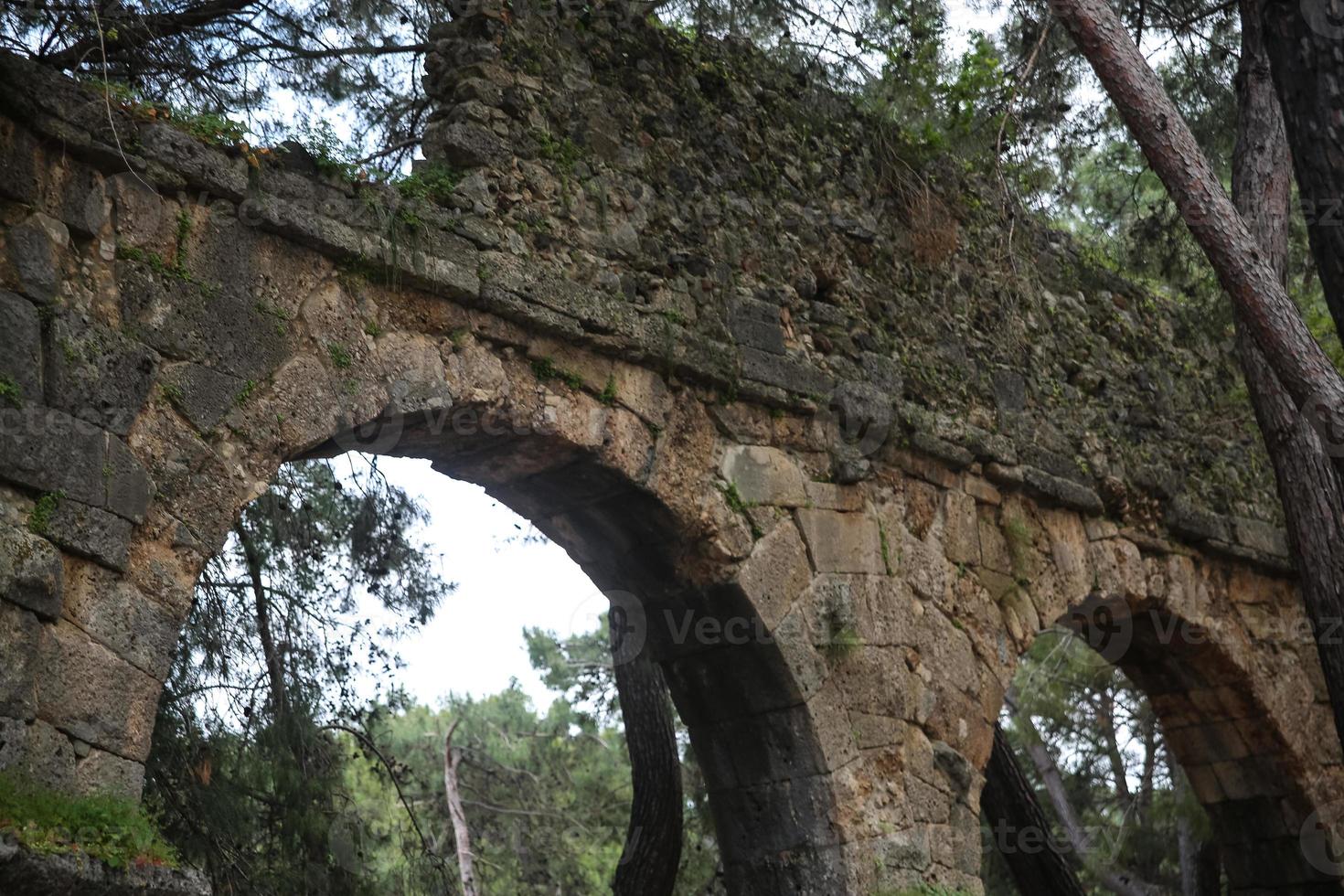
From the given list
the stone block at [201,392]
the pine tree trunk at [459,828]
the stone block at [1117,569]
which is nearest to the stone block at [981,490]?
the stone block at [1117,569]

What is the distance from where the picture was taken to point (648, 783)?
738 cm

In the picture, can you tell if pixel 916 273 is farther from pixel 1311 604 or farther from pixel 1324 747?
pixel 1324 747

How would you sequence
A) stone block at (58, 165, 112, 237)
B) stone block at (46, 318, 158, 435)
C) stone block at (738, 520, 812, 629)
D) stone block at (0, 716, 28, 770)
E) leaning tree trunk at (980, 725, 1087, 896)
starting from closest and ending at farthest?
stone block at (0, 716, 28, 770) < stone block at (46, 318, 158, 435) < stone block at (58, 165, 112, 237) < stone block at (738, 520, 812, 629) < leaning tree trunk at (980, 725, 1087, 896)

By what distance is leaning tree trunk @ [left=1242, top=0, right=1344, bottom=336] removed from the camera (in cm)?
360

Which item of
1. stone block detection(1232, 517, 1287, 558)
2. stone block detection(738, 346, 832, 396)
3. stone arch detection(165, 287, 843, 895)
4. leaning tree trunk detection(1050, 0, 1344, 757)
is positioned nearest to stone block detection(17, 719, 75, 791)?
stone arch detection(165, 287, 843, 895)

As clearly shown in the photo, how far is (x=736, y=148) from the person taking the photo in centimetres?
568

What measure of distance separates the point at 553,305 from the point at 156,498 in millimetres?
1444

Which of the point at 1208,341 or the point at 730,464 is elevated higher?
the point at 1208,341

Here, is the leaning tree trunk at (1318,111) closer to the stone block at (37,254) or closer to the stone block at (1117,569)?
the stone block at (1117,569)

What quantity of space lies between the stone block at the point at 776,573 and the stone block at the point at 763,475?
11 cm

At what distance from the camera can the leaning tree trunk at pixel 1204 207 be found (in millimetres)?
4828

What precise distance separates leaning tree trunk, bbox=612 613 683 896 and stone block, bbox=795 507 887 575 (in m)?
2.02

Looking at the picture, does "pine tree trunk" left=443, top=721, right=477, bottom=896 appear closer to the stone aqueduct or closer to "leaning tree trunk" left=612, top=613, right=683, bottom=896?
"leaning tree trunk" left=612, top=613, right=683, bottom=896

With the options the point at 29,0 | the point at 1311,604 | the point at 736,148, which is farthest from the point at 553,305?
the point at 1311,604
